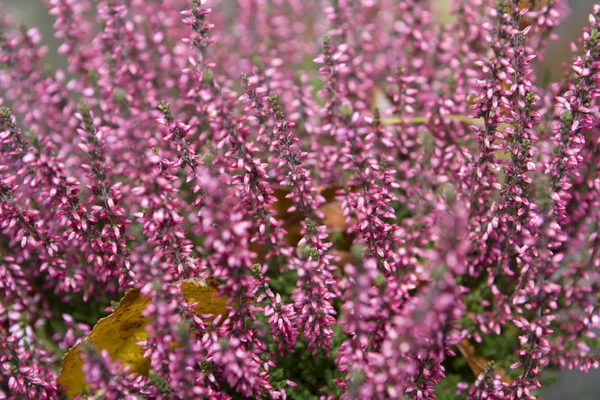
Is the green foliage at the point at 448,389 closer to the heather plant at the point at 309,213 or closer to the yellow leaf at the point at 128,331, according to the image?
the heather plant at the point at 309,213

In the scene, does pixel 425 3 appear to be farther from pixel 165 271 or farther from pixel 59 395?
pixel 59 395

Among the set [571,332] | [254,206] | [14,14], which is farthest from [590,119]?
[14,14]

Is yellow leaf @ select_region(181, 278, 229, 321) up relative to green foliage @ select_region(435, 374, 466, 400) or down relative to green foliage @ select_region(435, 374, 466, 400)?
up

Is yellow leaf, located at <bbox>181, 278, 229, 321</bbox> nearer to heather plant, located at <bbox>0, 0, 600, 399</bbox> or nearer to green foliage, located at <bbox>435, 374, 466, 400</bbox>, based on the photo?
heather plant, located at <bbox>0, 0, 600, 399</bbox>

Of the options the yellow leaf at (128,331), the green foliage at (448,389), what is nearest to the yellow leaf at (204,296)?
the yellow leaf at (128,331)

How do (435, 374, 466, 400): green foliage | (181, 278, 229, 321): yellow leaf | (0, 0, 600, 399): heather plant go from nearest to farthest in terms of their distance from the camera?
(0, 0, 600, 399): heather plant < (181, 278, 229, 321): yellow leaf < (435, 374, 466, 400): green foliage

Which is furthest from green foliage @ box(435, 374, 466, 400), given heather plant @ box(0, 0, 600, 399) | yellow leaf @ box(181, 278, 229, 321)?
yellow leaf @ box(181, 278, 229, 321)

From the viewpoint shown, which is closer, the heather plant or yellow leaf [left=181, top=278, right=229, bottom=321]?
the heather plant
